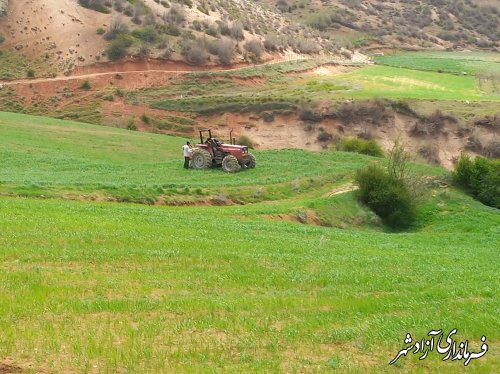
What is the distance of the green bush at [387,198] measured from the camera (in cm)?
3569

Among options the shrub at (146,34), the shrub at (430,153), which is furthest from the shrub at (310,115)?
the shrub at (146,34)

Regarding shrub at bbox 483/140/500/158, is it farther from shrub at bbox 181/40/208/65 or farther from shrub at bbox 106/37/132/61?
shrub at bbox 106/37/132/61

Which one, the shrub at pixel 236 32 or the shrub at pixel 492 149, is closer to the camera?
the shrub at pixel 492 149

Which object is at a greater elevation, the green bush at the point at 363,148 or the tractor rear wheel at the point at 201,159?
the tractor rear wheel at the point at 201,159

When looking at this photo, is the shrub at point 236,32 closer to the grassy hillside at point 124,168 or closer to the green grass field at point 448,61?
the green grass field at point 448,61

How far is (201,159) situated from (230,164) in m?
1.93

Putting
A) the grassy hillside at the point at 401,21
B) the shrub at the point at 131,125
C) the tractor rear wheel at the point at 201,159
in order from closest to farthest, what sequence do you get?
the tractor rear wheel at the point at 201,159 < the shrub at the point at 131,125 < the grassy hillside at the point at 401,21

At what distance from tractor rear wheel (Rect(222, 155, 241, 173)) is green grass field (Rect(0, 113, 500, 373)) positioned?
9.85 m

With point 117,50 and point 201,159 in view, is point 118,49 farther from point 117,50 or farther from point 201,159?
point 201,159

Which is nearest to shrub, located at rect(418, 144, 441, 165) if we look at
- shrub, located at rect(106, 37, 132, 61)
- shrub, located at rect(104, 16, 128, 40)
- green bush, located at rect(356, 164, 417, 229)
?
green bush, located at rect(356, 164, 417, 229)

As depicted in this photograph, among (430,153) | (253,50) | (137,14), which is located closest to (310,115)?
(430,153)

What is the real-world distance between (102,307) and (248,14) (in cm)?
9157

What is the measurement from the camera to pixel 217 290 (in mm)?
13281

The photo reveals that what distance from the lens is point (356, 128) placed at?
6669cm
